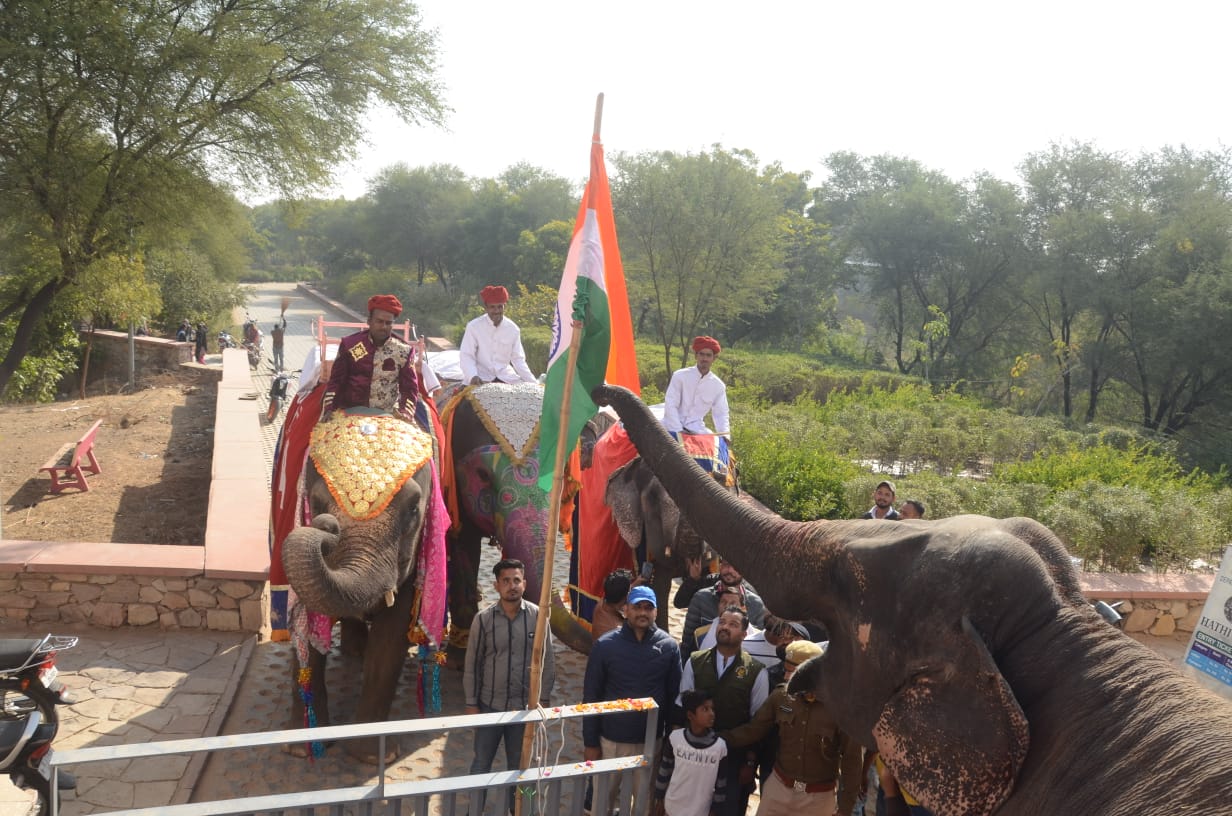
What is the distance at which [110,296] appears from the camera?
1387 centimetres

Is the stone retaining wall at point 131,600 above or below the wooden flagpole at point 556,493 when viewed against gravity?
below

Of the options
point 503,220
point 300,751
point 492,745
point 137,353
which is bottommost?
point 300,751

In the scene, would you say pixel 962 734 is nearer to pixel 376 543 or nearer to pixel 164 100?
pixel 376 543

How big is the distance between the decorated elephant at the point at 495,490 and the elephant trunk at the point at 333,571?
1.36 metres

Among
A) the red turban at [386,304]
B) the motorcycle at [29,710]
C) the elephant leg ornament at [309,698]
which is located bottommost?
the elephant leg ornament at [309,698]

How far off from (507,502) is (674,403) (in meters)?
2.60

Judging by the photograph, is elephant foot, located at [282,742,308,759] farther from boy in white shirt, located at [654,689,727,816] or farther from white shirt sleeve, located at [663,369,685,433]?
white shirt sleeve, located at [663,369,685,433]

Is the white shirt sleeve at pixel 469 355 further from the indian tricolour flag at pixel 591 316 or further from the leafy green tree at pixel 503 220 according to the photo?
the leafy green tree at pixel 503 220

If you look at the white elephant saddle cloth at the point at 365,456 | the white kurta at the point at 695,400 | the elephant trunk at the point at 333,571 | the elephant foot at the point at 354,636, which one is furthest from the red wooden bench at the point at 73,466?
the elephant trunk at the point at 333,571

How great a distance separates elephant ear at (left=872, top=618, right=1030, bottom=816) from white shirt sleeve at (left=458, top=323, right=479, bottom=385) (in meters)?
5.92

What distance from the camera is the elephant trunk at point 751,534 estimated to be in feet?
6.84

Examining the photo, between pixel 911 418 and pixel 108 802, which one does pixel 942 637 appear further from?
pixel 911 418

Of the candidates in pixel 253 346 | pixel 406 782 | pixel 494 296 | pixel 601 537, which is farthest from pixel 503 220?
pixel 406 782

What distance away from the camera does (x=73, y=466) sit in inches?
417
